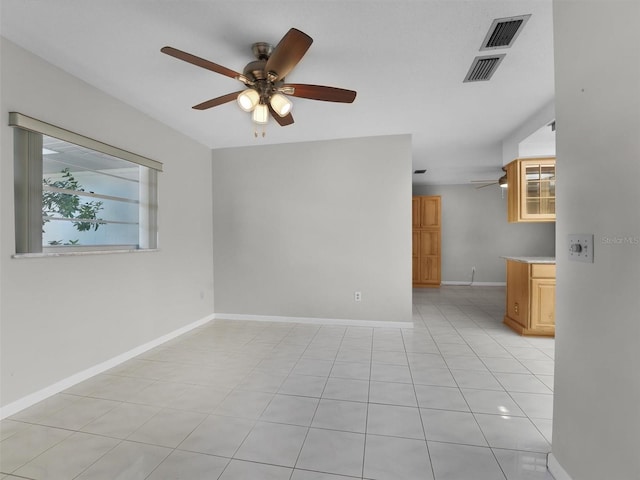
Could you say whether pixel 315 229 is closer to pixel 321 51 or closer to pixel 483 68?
pixel 321 51

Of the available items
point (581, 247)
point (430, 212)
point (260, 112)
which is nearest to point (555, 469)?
point (581, 247)

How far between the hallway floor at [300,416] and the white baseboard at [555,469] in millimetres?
35

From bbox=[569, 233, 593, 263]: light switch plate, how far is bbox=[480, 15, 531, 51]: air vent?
1.37 meters

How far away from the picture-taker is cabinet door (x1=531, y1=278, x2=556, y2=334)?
3.41 metres

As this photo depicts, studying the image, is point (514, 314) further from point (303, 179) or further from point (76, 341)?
point (76, 341)

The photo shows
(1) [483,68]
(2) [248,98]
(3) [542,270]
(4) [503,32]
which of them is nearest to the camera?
(4) [503,32]

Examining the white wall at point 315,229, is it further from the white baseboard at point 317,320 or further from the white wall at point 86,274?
the white wall at point 86,274

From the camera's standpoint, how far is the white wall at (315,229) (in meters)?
3.82

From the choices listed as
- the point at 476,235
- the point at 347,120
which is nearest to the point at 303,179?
the point at 347,120

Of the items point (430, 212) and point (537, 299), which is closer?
point (537, 299)

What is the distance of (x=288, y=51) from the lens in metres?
1.62

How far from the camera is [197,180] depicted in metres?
3.98

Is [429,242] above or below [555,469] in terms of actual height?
above

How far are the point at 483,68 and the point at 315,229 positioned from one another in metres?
2.51
